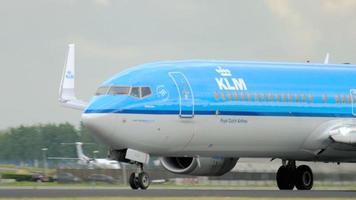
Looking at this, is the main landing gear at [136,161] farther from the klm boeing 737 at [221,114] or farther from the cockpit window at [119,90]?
the cockpit window at [119,90]

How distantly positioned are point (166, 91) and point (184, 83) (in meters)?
0.80

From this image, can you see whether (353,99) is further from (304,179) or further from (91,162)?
(91,162)

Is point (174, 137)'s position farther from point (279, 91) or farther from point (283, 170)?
point (283, 170)

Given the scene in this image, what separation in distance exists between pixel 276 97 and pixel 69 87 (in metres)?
21.1

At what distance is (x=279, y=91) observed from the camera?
4750cm

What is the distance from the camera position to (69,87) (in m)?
66.2

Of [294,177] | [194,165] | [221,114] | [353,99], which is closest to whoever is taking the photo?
[221,114]

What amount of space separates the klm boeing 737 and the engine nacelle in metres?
0.04

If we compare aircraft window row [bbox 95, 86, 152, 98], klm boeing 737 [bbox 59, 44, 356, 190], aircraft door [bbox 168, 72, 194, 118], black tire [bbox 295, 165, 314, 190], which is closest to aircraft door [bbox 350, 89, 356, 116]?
klm boeing 737 [bbox 59, 44, 356, 190]

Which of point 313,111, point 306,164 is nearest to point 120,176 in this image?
point 306,164

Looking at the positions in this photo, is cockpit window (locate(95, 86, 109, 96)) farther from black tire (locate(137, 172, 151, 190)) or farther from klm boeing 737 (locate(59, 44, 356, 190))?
black tire (locate(137, 172, 151, 190))

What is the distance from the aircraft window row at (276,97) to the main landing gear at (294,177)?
168 inches

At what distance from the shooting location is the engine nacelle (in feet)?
157

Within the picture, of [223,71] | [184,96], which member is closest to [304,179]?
[223,71]
